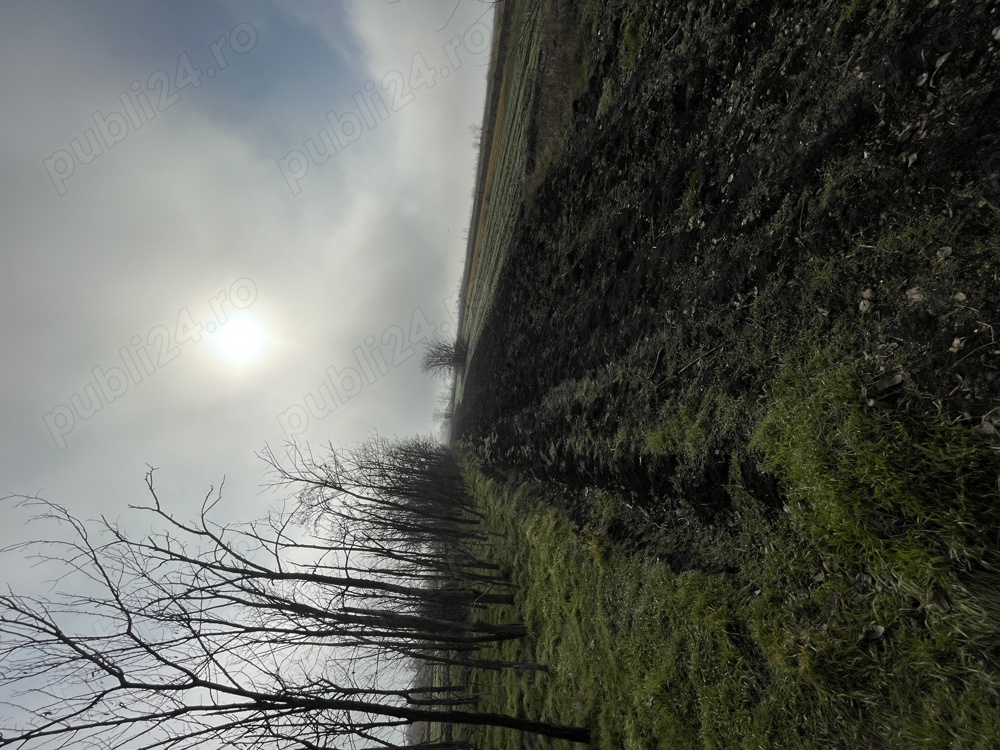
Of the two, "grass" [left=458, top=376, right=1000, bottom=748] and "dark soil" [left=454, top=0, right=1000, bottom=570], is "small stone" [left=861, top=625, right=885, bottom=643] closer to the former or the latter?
"grass" [left=458, top=376, right=1000, bottom=748]

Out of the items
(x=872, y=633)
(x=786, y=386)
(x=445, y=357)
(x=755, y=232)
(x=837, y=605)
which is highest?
(x=445, y=357)

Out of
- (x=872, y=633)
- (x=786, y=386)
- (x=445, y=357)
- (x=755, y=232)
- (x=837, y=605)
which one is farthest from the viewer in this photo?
(x=445, y=357)

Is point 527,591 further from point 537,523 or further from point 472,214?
point 472,214

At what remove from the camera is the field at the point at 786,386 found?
237cm

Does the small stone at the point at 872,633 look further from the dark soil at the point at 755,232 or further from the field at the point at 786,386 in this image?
the dark soil at the point at 755,232

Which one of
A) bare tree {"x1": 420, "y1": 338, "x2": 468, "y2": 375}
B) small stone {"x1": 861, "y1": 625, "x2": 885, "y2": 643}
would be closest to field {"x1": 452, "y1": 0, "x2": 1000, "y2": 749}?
small stone {"x1": 861, "y1": 625, "x2": 885, "y2": 643}

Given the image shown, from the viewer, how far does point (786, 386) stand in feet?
10.3

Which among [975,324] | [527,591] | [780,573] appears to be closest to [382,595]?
[527,591]

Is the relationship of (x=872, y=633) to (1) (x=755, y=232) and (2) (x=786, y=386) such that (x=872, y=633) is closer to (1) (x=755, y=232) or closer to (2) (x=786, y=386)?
(2) (x=786, y=386)

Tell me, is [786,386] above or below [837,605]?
above

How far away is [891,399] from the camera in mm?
2619

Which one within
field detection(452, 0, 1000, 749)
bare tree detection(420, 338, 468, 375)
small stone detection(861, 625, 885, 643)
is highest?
bare tree detection(420, 338, 468, 375)

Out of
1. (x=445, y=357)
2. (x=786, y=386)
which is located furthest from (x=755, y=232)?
(x=445, y=357)

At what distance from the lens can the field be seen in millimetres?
2365
